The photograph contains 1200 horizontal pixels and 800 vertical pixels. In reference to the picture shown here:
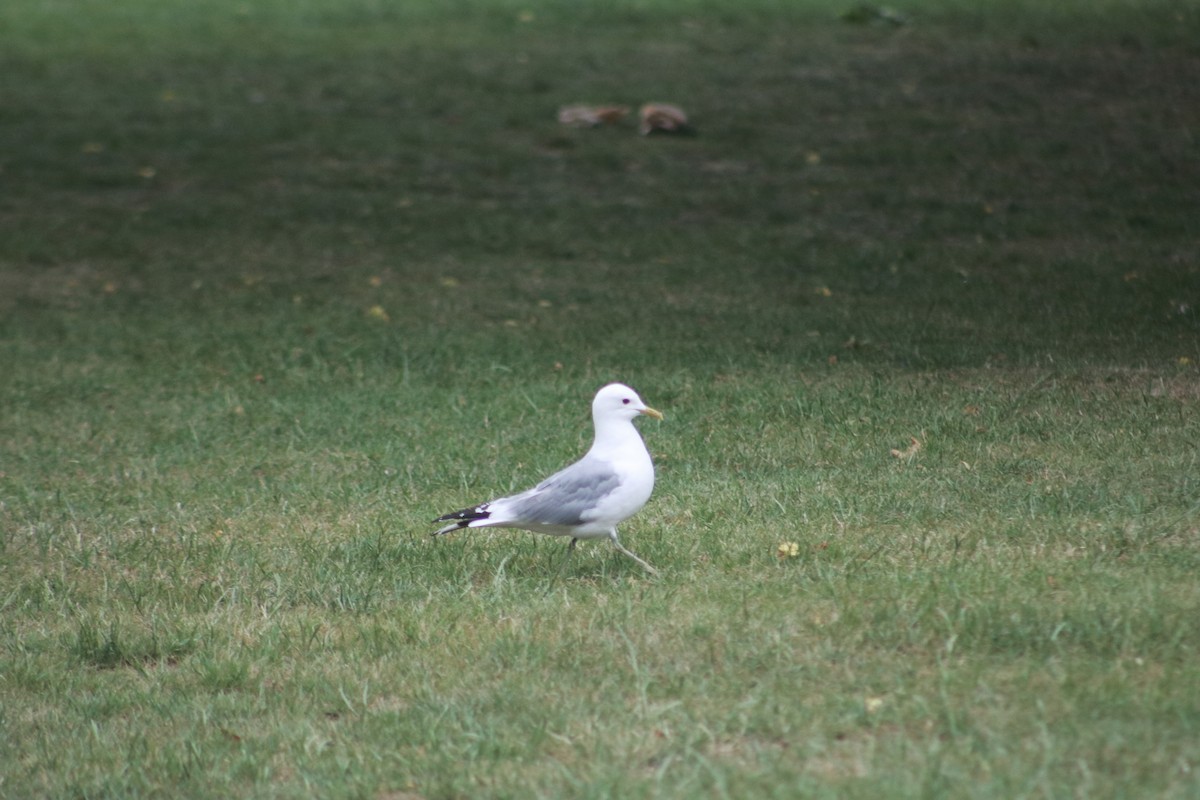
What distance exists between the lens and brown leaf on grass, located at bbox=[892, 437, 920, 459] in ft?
24.1

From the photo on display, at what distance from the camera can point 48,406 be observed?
955 centimetres

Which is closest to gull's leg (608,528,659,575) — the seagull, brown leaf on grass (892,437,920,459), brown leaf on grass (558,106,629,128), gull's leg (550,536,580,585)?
the seagull

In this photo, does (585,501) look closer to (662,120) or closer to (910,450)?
(910,450)

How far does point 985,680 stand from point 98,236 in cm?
1143

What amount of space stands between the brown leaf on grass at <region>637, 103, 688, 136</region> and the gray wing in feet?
36.2

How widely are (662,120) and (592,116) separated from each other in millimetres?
885

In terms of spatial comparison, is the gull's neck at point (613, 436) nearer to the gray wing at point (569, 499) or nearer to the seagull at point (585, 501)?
the seagull at point (585, 501)

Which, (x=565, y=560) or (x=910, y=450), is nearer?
(x=565, y=560)

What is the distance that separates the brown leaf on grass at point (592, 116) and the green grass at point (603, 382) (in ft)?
0.71

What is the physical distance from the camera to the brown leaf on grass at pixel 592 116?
54.6 feet

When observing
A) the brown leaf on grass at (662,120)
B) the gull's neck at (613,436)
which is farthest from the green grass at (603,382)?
the gull's neck at (613,436)

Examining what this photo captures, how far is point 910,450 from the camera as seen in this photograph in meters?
7.43

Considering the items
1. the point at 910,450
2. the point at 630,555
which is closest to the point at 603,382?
the point at 910,450

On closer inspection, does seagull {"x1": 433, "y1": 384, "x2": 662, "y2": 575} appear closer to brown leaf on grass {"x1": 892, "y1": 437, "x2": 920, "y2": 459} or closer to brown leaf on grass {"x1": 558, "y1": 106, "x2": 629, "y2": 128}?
brown leaf on grass {"x1": 892, "y1": 437, "x2": 920, "y2": 459}
